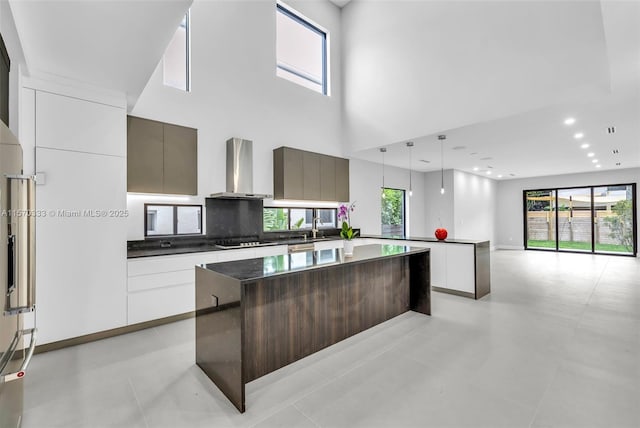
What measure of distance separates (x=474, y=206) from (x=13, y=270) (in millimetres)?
10381

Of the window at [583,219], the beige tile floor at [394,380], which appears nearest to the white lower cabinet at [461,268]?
the beige tile floor at [394,380]

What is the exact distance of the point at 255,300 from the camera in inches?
90.5

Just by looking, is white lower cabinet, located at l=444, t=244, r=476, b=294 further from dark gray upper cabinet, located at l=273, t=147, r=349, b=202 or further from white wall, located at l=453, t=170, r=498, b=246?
white wall, located at l=453, t=170, r=498, b=246

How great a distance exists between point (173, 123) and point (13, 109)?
5.76 feet

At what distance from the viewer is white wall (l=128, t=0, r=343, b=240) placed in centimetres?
428

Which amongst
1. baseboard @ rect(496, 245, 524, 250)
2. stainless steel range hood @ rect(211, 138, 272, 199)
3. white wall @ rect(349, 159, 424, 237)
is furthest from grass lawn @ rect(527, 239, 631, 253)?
stainless steel range hood @ rect(211, 138, 272, 199)

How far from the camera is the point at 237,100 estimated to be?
4.96 meters

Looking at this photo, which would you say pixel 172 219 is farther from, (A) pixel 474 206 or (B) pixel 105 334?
(A) pixel 474 206

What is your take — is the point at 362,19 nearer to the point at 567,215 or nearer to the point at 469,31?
the point at 469,31

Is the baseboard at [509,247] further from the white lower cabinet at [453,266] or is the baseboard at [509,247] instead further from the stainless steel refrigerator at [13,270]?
the stainless steel refrigerator at [13,270]

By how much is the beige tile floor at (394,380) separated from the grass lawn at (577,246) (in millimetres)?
7409

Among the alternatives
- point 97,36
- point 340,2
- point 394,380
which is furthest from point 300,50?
point 394,380

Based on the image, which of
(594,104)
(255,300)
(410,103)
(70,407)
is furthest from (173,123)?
(594,104)

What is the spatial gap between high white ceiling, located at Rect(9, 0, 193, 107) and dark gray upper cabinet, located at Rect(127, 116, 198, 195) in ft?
2.75
